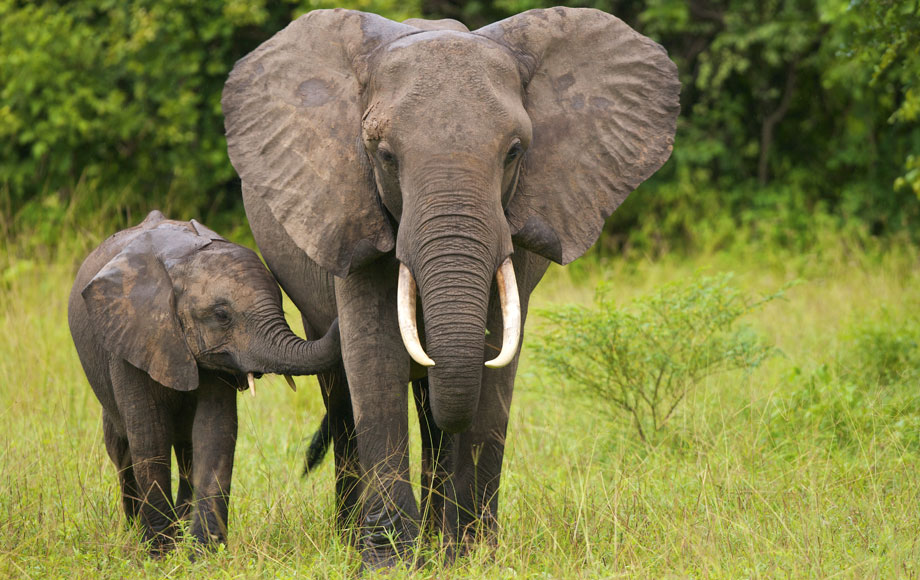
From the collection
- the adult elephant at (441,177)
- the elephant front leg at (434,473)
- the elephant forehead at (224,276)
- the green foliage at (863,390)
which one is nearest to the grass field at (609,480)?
the green foliage at (863,390)

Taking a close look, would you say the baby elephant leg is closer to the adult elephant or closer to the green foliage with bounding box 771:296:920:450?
the adult elephant

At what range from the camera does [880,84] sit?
484 inches

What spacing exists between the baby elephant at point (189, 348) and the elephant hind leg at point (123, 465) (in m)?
0.36

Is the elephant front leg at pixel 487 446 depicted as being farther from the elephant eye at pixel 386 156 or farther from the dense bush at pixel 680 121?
the dense bush at pixel 680 121

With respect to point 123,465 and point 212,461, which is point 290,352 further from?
point 123,465

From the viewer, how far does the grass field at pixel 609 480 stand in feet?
14.3

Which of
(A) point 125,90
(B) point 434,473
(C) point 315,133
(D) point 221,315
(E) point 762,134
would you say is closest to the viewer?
(C) point 315,133

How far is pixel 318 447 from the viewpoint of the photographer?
19.4 ft

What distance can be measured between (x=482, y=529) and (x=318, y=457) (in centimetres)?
149

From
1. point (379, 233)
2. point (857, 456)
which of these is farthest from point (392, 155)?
point (857, 456)

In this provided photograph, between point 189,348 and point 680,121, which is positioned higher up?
point 189,348

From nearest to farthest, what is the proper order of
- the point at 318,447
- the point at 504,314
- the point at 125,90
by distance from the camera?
the point at 504,314 < the point at 318,447 < the point at 125,90

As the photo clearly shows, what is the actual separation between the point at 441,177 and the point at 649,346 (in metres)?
3.08

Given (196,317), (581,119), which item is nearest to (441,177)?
(581,119)
